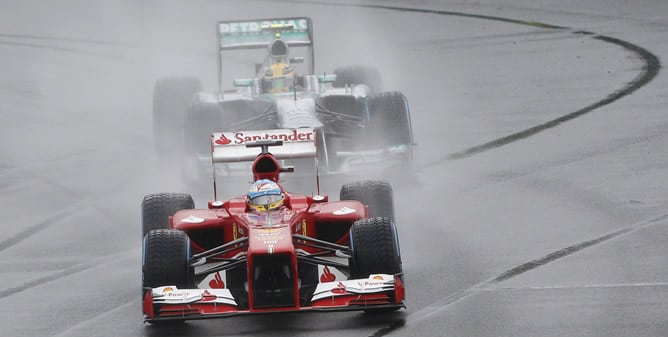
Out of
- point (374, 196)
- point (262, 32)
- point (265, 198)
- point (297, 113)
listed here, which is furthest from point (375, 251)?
point (262, 32)

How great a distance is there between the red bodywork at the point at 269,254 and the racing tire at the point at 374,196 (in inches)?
14.5

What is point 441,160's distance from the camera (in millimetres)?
20281

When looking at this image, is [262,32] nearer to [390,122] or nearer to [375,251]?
[390,122]

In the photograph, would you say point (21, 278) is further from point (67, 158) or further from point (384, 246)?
point (67, 158)

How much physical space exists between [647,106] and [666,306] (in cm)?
1121

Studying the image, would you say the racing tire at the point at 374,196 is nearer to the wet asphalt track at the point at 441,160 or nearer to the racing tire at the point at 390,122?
the wet asphalt track at the point at 441,160

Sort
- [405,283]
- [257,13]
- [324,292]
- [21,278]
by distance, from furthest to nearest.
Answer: [257,13]
[21,278]
[405,283]
[324,292]

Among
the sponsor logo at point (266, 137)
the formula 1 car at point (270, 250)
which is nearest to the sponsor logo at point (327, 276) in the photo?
the formula 1 car at point (270, 250)

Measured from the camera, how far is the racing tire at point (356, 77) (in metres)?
23.8

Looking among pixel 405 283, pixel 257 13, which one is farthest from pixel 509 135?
pixel 257 13

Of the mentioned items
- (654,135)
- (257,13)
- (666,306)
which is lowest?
(666,306)

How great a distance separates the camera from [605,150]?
1995 centimetres

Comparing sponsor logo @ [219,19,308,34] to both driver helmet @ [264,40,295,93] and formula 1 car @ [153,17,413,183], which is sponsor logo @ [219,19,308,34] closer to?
formula 1 car @ [153,17,413,183]

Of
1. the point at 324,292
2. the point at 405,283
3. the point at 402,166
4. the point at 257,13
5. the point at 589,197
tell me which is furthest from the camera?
the point at 257,13
